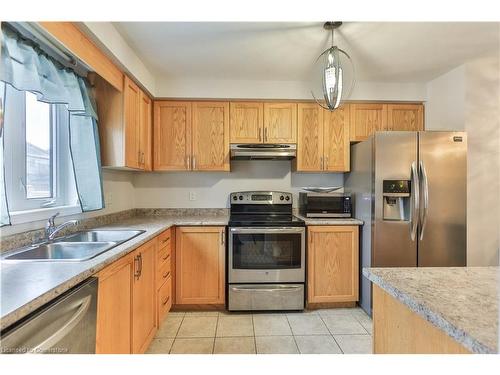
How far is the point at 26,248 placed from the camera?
4.92 feet

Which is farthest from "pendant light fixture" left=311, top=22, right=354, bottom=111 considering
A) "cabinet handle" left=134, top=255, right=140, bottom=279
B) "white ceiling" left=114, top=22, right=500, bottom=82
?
"cabinet handle" left=134, top=255, right=140, bottom=279

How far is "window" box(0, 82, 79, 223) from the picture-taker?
157 centimetres

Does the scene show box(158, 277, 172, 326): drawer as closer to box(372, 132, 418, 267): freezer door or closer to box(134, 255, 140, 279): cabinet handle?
box(134, 255, 140, 279): cabinet handle

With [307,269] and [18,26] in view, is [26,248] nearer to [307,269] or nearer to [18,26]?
[18,26]

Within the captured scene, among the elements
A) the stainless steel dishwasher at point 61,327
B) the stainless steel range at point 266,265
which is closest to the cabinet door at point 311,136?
the stainless steel range at point 266,265

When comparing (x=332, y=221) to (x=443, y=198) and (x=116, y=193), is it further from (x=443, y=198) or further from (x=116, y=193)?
(x=116, y=193)

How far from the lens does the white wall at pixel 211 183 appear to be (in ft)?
10.5

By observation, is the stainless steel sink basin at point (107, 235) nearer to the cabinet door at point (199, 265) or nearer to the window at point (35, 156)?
the window at point (35, 156)

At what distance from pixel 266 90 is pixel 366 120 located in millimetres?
1129

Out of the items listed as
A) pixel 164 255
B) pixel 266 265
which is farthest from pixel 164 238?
pixel 266 265

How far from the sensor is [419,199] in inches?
92.3

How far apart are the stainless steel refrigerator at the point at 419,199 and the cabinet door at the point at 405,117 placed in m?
0.62
